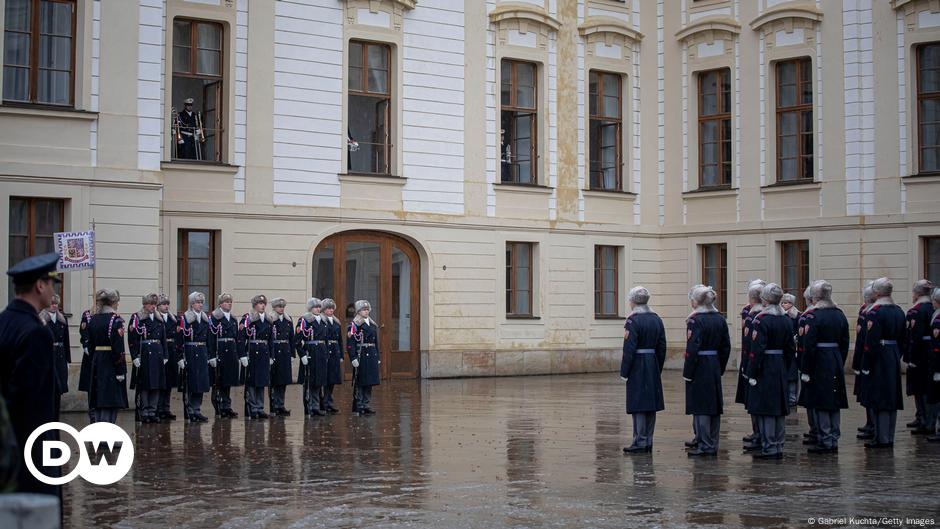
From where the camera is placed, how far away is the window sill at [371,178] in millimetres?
26766

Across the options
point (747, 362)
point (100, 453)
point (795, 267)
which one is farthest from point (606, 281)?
point (100, 453)

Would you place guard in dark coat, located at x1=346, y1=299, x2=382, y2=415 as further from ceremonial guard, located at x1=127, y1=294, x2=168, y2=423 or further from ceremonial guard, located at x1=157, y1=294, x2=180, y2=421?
ceremonial guard, located at x1=127, y1=294, x2=168, y2=423

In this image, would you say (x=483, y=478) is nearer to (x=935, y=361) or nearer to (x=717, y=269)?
(x=935, y=361)

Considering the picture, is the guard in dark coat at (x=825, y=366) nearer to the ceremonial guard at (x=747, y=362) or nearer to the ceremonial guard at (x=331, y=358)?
the ceremonial guard at (x=747, y=362)

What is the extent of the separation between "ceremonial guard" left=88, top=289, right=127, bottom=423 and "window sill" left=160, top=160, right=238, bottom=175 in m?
9.29

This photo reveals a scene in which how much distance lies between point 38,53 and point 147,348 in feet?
19.5

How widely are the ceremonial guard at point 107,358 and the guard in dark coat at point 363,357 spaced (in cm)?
448

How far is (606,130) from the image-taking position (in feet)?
103

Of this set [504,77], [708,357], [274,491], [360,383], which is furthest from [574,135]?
[274,491]

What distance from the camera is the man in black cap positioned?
20.7ft

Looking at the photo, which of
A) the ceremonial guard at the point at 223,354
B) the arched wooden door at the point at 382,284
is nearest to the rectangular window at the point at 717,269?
the arched wooden door at the point at 382,284

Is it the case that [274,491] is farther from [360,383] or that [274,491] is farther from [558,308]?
[558,308]

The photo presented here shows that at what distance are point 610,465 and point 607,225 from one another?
1869 centimetres

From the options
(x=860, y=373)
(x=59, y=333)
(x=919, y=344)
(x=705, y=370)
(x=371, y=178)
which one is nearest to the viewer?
(x=705, y=370)
